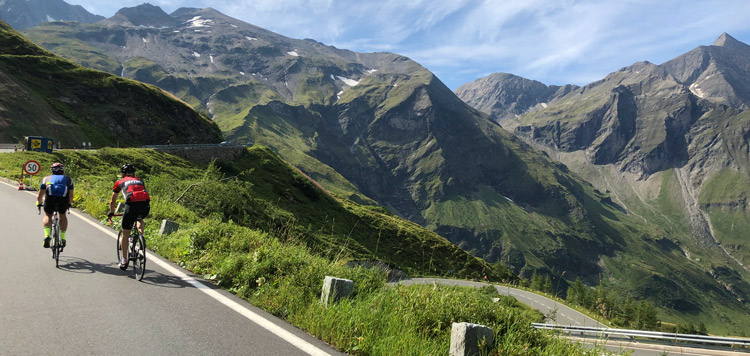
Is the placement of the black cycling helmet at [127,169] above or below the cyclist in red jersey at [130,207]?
above

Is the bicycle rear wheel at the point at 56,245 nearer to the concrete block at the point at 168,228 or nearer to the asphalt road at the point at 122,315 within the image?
the asphalt road at the point at 122,315

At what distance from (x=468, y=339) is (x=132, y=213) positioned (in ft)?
27.3

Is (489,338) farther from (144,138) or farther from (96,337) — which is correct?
(144,138)

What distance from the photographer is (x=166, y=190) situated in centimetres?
2141

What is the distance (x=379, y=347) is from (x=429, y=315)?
1.23 metres

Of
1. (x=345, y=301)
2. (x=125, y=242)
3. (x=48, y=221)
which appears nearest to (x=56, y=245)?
(x=48, y=221)

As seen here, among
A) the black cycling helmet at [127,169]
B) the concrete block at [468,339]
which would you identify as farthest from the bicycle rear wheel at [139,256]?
the concrete block at [468,339]

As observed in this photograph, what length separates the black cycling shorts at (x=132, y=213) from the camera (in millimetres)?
8953

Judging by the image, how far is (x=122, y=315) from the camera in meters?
6.18

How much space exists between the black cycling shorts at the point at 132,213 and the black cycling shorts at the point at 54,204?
2.83 metres

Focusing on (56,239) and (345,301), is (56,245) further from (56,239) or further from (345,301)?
(345,301)

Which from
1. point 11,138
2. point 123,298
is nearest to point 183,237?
point 123,298

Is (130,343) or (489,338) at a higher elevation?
(489,338)

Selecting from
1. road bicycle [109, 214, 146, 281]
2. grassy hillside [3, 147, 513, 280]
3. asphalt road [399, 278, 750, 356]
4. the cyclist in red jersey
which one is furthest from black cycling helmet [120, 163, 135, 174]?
asphalt road [399, 278, 750, 356]
